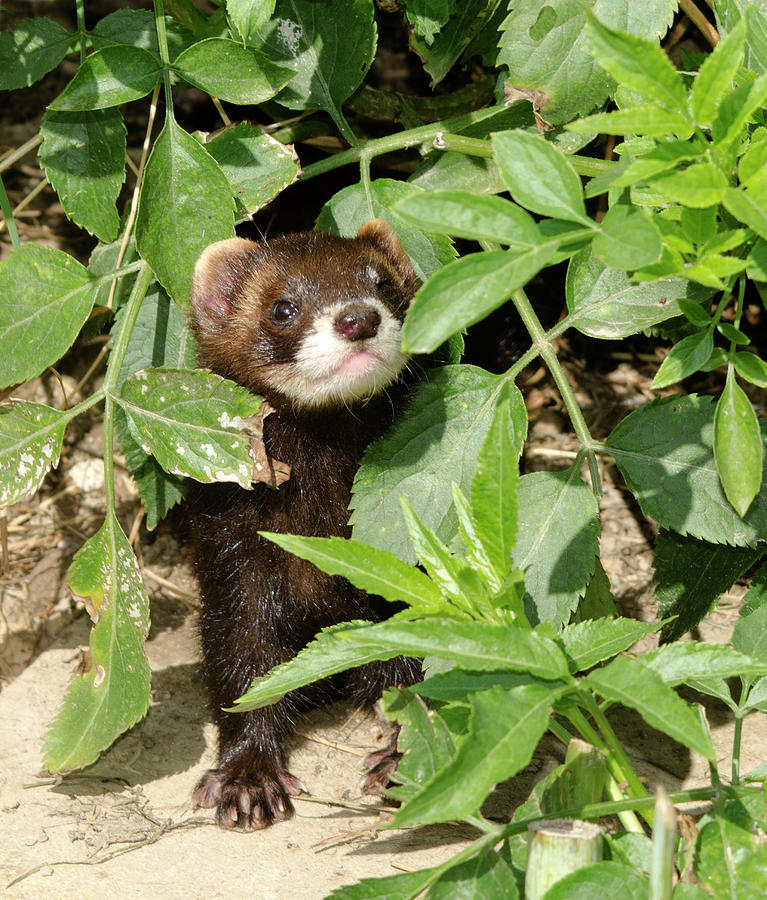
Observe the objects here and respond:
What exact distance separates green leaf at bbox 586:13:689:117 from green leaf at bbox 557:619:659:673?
3.27 feet

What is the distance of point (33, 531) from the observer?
4742 millimetres

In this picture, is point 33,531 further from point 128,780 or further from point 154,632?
point 128,780

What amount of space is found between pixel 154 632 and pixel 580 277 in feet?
7.99

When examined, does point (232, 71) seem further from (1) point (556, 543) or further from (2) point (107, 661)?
(2) point (107, 661)

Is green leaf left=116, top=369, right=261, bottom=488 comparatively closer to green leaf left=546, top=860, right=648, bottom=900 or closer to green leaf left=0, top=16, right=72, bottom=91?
green leaf left=0, top=16, right=72, bottom=91

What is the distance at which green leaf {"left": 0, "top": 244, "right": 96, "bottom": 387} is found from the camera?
288 cm

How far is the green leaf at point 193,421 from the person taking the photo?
2805 mm

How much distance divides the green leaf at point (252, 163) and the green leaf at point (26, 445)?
849mm

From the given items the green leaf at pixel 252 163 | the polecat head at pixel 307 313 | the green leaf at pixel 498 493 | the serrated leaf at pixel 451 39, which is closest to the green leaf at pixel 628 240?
the green leaf at pixel 498 493

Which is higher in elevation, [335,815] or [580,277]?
[580,277]

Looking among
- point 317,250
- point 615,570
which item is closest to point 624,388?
point 615,570

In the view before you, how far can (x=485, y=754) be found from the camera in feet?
5.64

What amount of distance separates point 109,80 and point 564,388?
148cm

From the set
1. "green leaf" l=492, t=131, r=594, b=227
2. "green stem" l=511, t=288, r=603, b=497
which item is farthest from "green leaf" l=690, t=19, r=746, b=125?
"green stem" l=511, t=288, r=603, b=497
